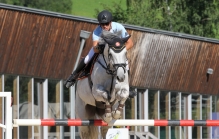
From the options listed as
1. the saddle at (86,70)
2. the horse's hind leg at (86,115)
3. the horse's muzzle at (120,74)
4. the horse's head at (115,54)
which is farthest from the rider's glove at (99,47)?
the horse's hind leg at (86,115)

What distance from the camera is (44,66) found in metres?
21.8

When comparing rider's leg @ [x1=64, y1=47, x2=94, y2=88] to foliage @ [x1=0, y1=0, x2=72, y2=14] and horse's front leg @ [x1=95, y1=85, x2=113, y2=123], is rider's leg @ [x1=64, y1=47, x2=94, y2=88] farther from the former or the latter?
foliage @ [x1=0, y1=0, x2=72, y2=14]

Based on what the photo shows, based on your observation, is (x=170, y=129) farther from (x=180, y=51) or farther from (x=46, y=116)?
(x=46, y=116)

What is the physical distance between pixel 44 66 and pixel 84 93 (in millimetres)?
10682

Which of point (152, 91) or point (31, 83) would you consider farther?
point (152, 91)

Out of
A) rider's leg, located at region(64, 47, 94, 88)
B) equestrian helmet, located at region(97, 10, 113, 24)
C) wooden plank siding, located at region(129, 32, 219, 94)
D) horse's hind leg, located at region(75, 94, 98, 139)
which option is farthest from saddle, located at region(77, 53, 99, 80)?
wooden plank siding, located at region(129, 32, 219, 94)

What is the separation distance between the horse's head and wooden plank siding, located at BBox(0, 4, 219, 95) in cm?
1075

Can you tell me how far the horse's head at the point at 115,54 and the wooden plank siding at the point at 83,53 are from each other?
35.3 ft

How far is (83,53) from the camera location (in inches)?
899

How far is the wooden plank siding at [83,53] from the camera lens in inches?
821

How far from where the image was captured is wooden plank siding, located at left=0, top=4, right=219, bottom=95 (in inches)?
821

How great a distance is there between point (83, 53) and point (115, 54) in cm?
1315

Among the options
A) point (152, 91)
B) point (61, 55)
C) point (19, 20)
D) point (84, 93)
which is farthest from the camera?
point (152, 91)

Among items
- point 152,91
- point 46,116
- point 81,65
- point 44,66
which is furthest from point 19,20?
point 81,65
